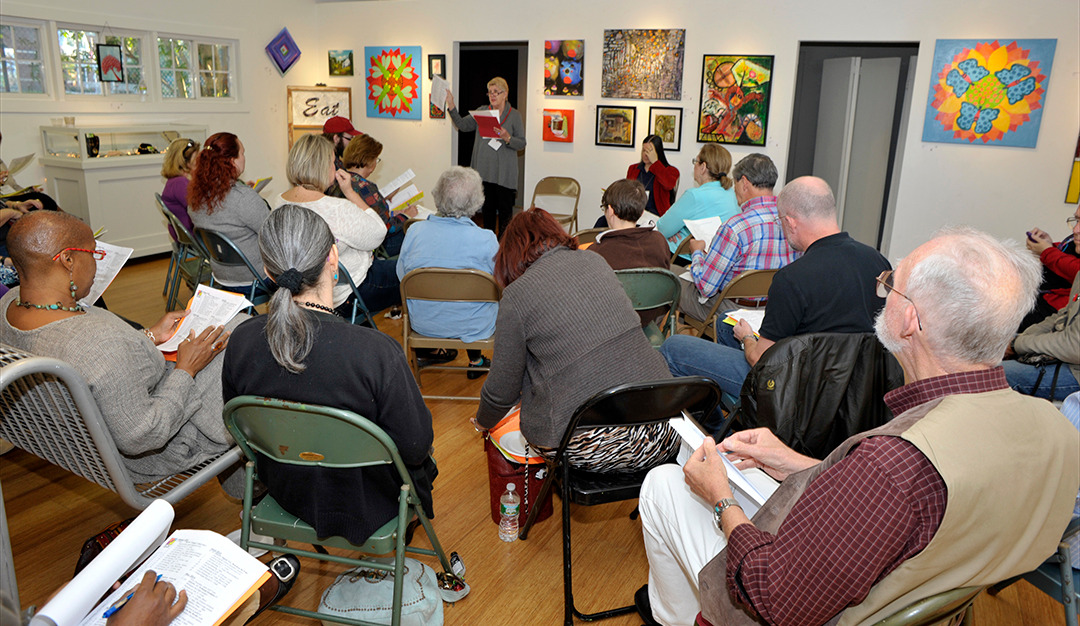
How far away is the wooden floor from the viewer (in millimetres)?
2244

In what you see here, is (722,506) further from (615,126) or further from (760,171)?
(615,126)

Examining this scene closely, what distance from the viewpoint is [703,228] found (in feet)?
13.4

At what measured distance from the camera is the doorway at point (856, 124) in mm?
6273

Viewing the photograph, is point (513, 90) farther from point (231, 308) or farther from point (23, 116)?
point (231, 308)

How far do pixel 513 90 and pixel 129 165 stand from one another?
4870 millimetres

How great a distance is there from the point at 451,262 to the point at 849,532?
8.23 ft

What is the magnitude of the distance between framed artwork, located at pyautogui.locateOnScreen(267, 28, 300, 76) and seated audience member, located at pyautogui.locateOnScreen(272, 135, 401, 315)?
5327 millimetres

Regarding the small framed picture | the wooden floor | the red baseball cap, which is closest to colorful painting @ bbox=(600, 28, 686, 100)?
the small framed picture

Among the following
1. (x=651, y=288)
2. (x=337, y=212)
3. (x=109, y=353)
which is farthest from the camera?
(x=337, y=212)

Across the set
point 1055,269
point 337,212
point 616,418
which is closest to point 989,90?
point 1055,269

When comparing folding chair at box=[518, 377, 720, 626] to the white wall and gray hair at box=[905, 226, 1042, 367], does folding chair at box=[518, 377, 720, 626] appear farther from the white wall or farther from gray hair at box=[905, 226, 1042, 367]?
the white wall

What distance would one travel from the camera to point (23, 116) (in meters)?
6.07

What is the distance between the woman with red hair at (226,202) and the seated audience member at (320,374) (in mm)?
2245

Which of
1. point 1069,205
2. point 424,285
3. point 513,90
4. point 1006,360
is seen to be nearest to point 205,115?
point 513,90
